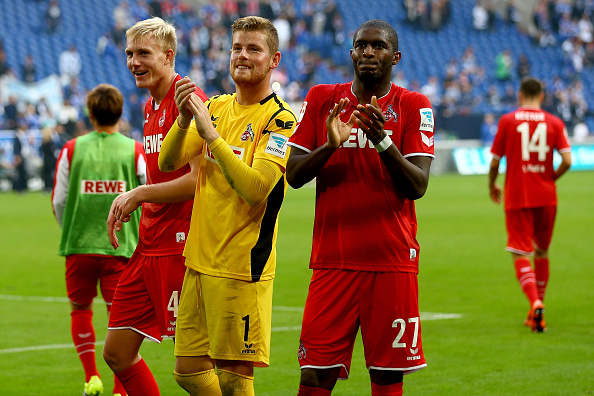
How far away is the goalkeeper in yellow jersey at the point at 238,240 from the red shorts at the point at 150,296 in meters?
0.38

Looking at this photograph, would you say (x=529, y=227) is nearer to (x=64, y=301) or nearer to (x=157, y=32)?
(x=64, y=301)

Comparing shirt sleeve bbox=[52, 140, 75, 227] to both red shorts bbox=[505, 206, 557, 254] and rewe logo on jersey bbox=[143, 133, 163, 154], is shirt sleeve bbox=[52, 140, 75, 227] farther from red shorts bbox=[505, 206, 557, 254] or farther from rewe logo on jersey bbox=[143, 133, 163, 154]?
red shorts bbox=[505, 206, 557, 254]

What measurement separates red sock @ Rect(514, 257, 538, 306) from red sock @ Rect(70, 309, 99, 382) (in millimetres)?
4152

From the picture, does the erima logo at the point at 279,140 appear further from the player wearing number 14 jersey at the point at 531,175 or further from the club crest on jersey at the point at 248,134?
the player wearing number 14 jersey at the point at 531,175

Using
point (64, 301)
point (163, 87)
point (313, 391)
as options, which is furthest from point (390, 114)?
point (64, 301)

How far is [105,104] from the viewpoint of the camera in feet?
Result: 20.6

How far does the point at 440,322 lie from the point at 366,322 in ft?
15.3

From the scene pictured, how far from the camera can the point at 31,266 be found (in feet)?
42.4

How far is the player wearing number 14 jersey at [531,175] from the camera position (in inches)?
356

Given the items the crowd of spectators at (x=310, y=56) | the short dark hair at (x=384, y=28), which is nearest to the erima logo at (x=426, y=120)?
the short dark hair at (x=384, y=28)

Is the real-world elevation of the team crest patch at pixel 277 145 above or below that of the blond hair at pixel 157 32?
below

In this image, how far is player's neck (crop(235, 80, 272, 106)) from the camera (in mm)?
4488

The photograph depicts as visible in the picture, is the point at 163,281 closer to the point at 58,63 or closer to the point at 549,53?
the point at 58,63

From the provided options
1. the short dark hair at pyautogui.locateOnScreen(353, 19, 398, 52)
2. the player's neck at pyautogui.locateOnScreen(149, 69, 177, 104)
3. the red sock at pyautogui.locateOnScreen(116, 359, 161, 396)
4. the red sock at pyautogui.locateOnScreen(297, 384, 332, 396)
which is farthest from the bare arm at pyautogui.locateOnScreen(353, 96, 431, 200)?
the red sock at pyautogui.locateOnScreen(116, 359, 161, 396)
